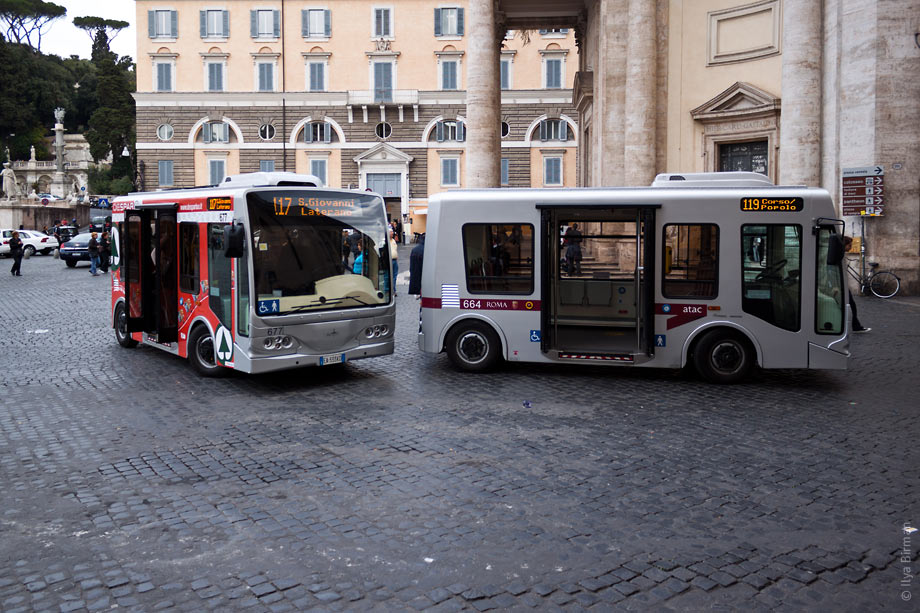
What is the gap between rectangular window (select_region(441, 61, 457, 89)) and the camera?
2084 inches

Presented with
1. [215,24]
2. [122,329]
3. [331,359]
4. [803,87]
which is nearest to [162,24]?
[215,24]

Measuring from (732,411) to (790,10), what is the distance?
15165 millimetres

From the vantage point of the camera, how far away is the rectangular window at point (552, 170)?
52875 millimetres

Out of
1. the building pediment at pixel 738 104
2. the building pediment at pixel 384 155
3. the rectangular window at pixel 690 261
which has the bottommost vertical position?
the rectangular window at pixel 690 261

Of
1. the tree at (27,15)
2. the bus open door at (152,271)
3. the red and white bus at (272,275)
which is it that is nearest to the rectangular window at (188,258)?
the red and white bus at (272,275)

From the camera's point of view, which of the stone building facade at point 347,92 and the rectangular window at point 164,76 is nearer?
the stone building facade at point 347,92

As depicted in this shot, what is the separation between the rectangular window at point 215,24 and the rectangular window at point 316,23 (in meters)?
4.76

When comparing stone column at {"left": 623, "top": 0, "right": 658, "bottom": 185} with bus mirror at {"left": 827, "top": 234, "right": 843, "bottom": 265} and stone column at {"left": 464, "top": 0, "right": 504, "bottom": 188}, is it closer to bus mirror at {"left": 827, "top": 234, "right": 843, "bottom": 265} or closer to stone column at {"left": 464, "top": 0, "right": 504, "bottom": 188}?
stone column at {"left": 464, "top": 0, "right": 504, "bottom": 188}

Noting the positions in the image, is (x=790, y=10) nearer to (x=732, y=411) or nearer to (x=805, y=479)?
(x=732, y=411)

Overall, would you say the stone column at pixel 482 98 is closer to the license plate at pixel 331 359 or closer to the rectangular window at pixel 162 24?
the license plate at pixel 331 359

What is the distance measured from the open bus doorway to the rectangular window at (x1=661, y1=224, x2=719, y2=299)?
9.1 inches

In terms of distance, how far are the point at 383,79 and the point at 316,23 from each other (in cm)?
530

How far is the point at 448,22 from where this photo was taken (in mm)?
52781

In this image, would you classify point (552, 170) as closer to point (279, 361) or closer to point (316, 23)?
point (316, 23)
